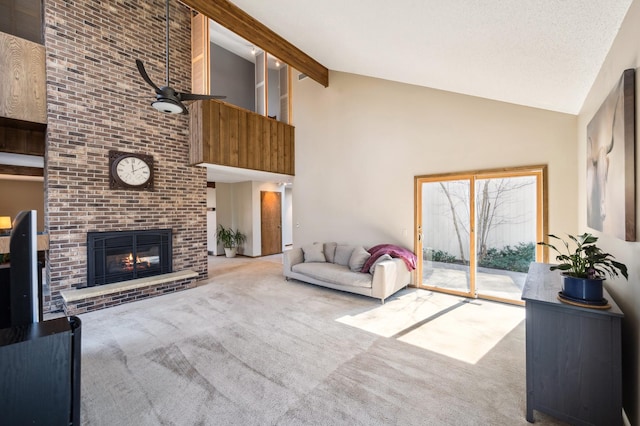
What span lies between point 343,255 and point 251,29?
12.8ft

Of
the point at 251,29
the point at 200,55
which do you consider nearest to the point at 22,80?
the point at 200,55

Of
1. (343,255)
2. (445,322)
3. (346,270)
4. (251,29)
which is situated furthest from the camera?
(343,255)

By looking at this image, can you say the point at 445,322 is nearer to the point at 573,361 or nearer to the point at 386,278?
the point at 386,278

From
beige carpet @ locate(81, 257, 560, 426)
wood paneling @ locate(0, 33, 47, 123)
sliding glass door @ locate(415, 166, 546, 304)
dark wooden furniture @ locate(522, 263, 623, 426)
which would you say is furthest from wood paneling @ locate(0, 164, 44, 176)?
dark wooden furniture @ locate(522, 263, 623, 426)

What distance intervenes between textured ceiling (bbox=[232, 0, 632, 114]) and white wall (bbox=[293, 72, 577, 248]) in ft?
2.21

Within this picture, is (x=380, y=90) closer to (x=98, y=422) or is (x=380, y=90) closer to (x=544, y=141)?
(x=544, y=141)

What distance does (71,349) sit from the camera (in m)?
1.25

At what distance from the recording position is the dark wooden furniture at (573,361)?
5.10 feet

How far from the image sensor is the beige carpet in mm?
1913

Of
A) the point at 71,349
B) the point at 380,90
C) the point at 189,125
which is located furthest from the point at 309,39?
the point at 71,349

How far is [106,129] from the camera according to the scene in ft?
14.3

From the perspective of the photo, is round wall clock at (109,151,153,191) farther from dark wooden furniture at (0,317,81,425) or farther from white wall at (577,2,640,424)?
white wall at (577,2,640,424)

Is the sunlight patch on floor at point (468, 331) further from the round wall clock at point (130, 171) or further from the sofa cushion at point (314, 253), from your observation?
the round wall clock at point (130, 171)

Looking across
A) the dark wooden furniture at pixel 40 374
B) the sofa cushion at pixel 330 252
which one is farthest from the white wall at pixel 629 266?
the sofa cushion at pixel 330 252
